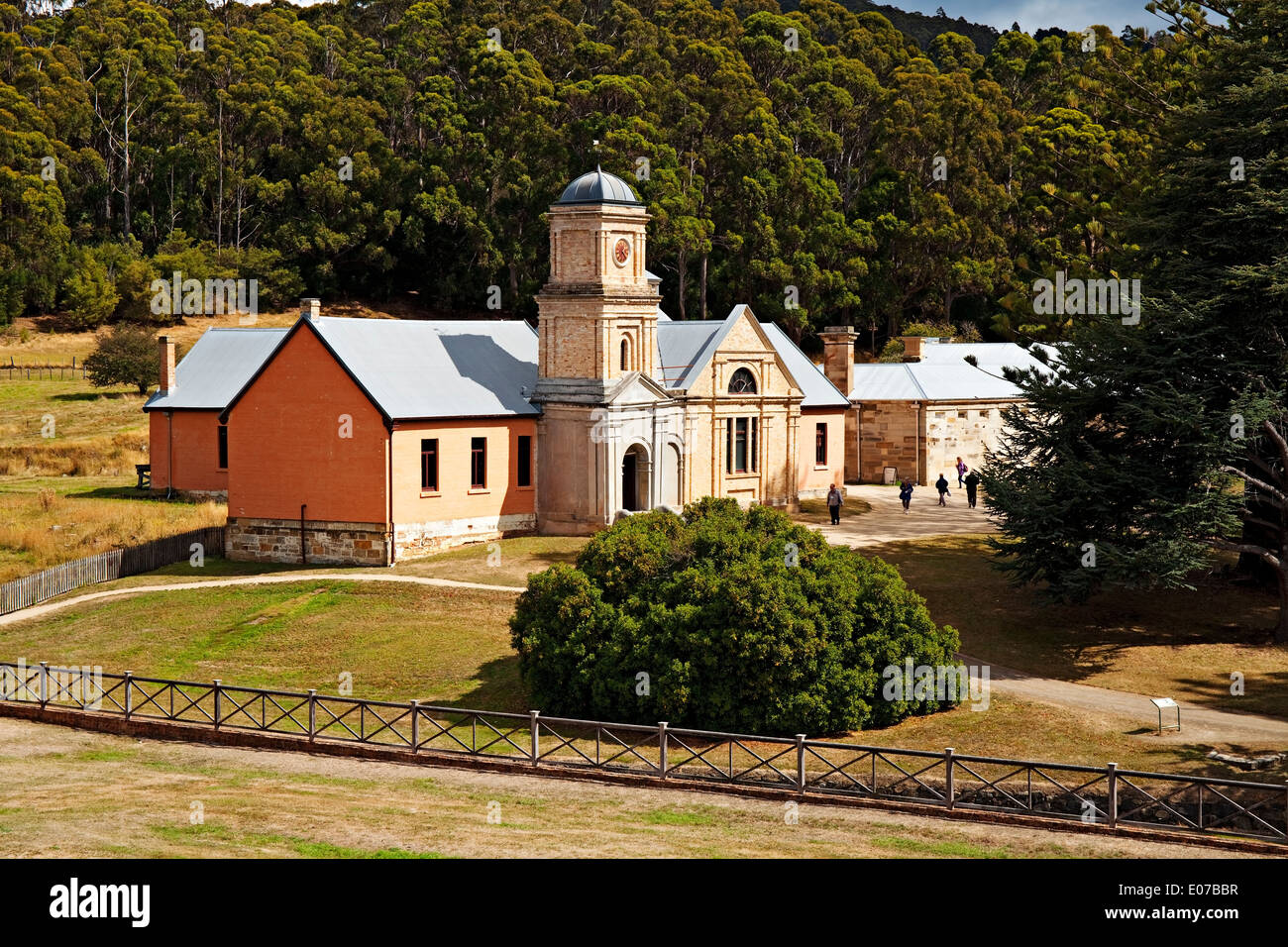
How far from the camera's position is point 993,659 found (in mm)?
38438

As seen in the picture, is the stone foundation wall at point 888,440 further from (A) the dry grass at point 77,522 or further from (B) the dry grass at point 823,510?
(A) the dry grass at point 77,522

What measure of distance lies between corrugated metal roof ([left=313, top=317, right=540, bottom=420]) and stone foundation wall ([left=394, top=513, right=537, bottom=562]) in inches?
145

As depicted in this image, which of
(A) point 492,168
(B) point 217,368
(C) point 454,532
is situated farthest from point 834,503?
(A) point 492,168

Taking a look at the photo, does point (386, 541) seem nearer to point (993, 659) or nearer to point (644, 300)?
point (644, 300)

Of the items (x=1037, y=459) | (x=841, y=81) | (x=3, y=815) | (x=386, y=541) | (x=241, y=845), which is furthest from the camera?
(x=841, y=81)

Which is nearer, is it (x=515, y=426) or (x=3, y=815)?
(x=3, y=815)

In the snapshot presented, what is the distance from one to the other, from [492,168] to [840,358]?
113ft

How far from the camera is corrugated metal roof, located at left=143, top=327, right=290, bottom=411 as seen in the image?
5834cm

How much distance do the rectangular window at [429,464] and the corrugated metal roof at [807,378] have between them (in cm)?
1908

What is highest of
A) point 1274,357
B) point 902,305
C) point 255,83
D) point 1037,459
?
point 255,83

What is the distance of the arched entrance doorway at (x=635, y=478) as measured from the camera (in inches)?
2119

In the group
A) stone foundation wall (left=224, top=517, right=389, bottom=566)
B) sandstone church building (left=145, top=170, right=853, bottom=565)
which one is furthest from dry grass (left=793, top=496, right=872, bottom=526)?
stone foundation wall (left=224, top=517, right=389, bottom=566)

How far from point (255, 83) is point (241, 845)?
3358 inches
